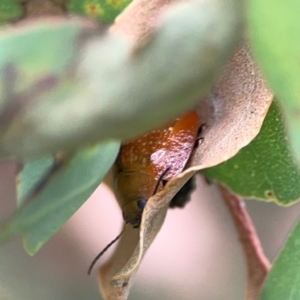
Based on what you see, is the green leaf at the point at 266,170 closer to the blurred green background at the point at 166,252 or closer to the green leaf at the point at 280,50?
the green leaf at the point at 280,50

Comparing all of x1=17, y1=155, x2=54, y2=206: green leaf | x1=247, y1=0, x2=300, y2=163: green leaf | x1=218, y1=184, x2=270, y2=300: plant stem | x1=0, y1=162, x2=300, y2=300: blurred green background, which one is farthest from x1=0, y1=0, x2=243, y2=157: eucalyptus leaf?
x1=0, y1=162, x2=300, y2=300: blurred green background

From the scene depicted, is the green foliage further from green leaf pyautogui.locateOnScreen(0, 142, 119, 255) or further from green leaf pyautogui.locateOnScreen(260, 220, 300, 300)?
green leaf pyautogui.locateOnScreen(260, 220, 300, 300)

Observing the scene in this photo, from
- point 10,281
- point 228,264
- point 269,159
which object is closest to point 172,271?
point 228,264

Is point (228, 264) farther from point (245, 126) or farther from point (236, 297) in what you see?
point (245, 126)

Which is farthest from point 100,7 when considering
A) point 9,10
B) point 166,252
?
point 166,252

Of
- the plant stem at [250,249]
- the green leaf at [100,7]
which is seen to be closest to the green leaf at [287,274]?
the plant stem at [250,249]

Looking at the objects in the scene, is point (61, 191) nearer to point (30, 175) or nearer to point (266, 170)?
point (30, 175)
